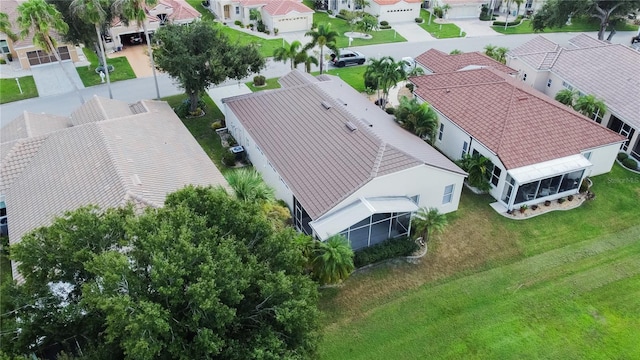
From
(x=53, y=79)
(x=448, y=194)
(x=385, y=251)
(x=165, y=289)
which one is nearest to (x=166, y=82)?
(x=53, y=79)

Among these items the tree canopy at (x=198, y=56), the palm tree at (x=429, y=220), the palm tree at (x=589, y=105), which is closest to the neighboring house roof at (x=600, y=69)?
the palm tree at (x=589, y=105)

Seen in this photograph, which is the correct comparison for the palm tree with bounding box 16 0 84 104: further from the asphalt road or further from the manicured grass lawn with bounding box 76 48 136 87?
the manicured grass lawn with bounding box 76 48 136 87

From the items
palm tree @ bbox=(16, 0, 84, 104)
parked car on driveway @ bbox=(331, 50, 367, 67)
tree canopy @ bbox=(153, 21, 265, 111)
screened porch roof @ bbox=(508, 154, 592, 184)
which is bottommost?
parked car on driveway @ bbox=(331, 50, 367, 67)

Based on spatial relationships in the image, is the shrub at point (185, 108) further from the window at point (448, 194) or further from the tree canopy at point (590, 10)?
the tree canopy at point (590, 10)

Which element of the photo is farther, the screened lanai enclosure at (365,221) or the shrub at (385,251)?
the shrub at (385,251)

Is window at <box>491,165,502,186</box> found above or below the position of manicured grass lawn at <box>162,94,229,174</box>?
above

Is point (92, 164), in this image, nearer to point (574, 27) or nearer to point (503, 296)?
point (503, 296)

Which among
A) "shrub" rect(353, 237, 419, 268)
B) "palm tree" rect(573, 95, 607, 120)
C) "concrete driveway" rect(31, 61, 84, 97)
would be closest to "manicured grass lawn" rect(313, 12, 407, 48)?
"palm tree" rect(573, 95, 607, 120)
